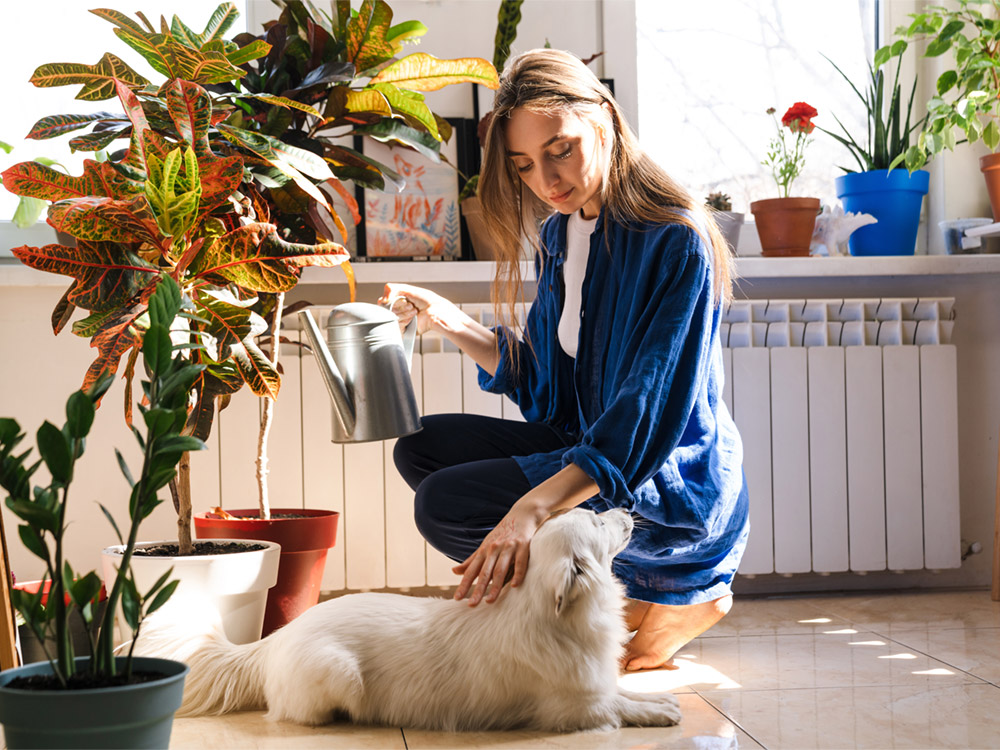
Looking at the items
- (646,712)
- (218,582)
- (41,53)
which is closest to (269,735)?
(218,582)

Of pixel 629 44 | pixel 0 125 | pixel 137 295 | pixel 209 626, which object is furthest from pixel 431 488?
pixel 0 125

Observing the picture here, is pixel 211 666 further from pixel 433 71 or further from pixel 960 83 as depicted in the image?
pixel 960 83

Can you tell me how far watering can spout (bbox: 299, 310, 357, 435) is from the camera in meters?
1.63

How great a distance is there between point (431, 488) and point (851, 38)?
6.81ft

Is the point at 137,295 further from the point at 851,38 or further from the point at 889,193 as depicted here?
the point at 851,38

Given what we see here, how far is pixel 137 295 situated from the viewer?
1587 millimetres

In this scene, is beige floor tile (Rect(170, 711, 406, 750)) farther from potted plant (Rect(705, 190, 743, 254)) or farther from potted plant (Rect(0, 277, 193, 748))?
potted plant (Rect(705, 190, 743, 254))

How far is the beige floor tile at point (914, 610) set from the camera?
2158mm

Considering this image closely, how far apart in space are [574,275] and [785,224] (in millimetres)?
953

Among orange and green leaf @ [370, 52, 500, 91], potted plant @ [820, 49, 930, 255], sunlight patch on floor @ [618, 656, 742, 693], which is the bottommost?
sunlight patch on floor @ [618, 656, 742, 693]

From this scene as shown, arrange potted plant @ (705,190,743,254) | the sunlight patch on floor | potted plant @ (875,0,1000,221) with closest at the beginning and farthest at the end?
the sunlight patch on floor → potted plant @ (875,0,1000,221) → potted plant @ (705,190,743,254)

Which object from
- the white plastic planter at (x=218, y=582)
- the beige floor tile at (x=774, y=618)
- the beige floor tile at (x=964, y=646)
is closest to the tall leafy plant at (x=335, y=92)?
the white plastic planter at (x=218, y=582)

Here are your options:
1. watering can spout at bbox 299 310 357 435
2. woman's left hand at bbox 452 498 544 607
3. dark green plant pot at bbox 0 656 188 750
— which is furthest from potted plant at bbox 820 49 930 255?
dark green plant pot at bbox 0 656 188 750

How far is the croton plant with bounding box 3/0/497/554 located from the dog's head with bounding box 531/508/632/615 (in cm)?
66
